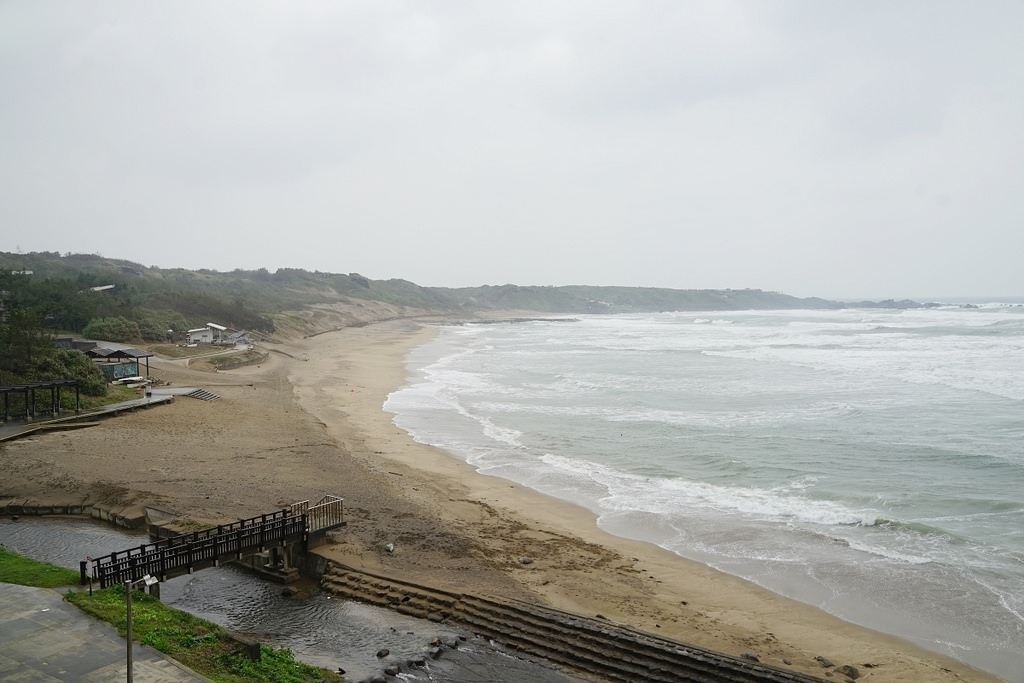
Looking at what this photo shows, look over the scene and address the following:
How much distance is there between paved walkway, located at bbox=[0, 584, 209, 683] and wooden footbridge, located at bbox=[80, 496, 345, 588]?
106cm

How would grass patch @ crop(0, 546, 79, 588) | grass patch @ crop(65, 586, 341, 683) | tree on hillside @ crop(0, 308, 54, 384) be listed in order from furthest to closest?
tree on hillside @ crop(0, 308, 54, 384), grass patch @ crop(0, 546, 79, 588), grass patch @ crop(65, 586, 341, 683)

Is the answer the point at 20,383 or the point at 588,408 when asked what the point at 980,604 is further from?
the point at 20,383

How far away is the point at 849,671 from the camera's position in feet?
38.5

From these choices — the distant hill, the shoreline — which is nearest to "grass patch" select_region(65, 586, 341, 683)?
the shoreline

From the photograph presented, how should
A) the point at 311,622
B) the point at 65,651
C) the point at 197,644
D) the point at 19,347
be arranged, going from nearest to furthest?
the point at 65,651 → the point at 197,644 → the point at 311,622 → the point at 19,347

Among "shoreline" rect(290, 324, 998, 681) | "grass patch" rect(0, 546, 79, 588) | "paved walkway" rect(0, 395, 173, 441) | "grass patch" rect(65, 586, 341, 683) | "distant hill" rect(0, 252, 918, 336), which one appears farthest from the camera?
"distant hill" rect(0, 252, 918, 336)

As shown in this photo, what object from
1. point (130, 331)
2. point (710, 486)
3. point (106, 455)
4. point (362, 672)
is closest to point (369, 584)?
point (362, 672)

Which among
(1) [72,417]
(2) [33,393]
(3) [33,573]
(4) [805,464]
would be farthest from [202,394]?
(4) [805,464]

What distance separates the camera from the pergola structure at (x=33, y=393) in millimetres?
25402

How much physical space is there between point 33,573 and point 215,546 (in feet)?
10.5

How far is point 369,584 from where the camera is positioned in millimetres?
14484

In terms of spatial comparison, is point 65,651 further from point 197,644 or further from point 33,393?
point 33,393

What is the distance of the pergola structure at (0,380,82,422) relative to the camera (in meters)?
25.4

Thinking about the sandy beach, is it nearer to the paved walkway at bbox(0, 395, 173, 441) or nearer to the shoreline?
the shoreline
